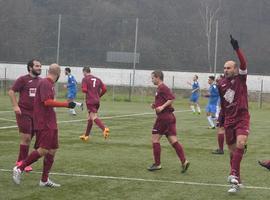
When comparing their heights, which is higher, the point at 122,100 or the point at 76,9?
the point at 76,9

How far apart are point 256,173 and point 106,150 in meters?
4.02

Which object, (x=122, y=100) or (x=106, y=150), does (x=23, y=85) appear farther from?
(x=122, y=100)

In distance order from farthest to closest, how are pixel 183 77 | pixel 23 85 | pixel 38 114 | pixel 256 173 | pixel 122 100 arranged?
pixel 183 77 < pixel 122 100 < pixel 256 173 < pixel 23 85 < pixel 38 114

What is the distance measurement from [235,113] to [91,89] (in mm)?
7176

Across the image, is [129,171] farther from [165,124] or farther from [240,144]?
[240,144]

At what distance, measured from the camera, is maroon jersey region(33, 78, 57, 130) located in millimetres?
8555

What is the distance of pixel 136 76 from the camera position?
44625 mm

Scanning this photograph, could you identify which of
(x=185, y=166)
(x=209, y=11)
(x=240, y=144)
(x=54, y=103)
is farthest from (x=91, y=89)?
(x=209, y=11)

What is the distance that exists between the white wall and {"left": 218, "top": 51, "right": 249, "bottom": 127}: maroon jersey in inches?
1349

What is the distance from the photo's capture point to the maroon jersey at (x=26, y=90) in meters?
9.79

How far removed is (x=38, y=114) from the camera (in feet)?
28.3

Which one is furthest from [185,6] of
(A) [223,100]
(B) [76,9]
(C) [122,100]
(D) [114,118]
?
(A) [223,100]

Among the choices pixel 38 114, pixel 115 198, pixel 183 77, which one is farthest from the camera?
pixel 183 77

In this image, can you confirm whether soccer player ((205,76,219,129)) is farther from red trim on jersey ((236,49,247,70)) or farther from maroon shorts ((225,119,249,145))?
red trim on jersey ((236,49,247,70))
